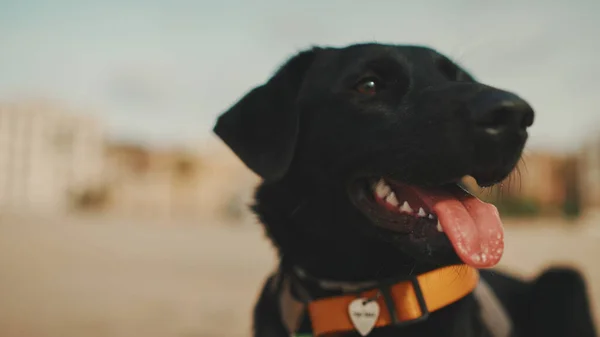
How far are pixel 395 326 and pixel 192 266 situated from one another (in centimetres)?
881

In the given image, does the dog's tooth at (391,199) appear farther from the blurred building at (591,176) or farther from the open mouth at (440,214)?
the blurred building at (591,176)

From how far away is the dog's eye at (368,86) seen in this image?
248cm

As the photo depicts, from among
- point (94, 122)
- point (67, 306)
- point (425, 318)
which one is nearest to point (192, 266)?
point (67, 306)

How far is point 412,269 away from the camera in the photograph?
2254 millimetres

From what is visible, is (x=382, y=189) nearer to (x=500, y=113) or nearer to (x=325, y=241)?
(x=325, y=241)


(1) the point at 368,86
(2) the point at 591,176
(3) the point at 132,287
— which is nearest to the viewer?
(1) the point at 368,86

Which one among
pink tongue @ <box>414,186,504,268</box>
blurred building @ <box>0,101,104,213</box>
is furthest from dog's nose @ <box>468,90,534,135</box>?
blurred building @ <box>0,101,104,213</box>

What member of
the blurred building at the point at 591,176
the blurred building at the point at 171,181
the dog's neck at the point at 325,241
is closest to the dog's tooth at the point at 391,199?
the dog's neck at the point at 325,241

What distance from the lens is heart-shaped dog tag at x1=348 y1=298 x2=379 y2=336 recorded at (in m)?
2.21

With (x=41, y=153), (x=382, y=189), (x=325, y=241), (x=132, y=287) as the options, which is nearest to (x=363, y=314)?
(x=325, y=241)

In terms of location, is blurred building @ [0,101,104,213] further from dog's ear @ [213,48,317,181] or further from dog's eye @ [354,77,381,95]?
dog's eye @ [354,77,381,95]

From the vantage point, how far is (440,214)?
2041 millimetres

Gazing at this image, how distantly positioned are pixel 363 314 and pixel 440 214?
539 millimetres

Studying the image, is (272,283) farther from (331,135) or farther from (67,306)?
(67,306)
